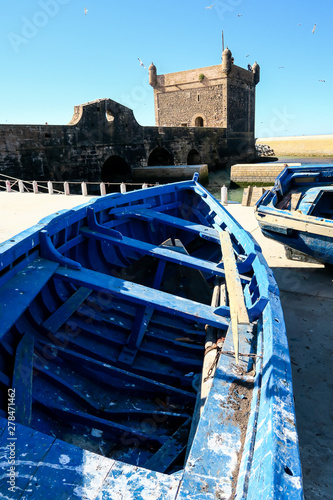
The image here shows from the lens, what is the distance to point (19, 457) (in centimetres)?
138

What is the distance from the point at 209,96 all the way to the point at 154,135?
10.6 m

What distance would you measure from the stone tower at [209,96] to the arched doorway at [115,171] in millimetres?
11959

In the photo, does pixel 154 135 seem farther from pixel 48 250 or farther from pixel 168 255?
pixel 48 250

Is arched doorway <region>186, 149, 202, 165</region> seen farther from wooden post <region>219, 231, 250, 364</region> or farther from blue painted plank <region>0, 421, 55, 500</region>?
blue painted plank <region>0, 421, 55, 500</region>

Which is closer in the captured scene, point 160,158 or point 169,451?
point 169,451

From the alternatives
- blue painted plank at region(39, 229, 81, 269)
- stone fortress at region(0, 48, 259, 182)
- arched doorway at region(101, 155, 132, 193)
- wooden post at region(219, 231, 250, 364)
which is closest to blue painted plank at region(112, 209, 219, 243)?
wooden post at region(219, 231, 250, 364)

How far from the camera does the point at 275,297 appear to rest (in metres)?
2.71

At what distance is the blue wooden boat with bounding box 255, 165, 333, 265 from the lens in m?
5.24

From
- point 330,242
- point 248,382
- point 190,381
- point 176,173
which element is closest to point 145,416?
point 190,381

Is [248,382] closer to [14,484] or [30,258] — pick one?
[14,484]

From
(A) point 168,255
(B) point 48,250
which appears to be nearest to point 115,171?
(A) point 168,255

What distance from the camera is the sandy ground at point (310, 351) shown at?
2.44 metres

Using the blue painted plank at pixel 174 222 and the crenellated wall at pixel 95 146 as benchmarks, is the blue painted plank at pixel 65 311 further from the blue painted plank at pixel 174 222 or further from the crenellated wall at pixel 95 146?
the crenellated wall at pixel 95 146

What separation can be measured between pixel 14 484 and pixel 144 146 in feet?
68.1
